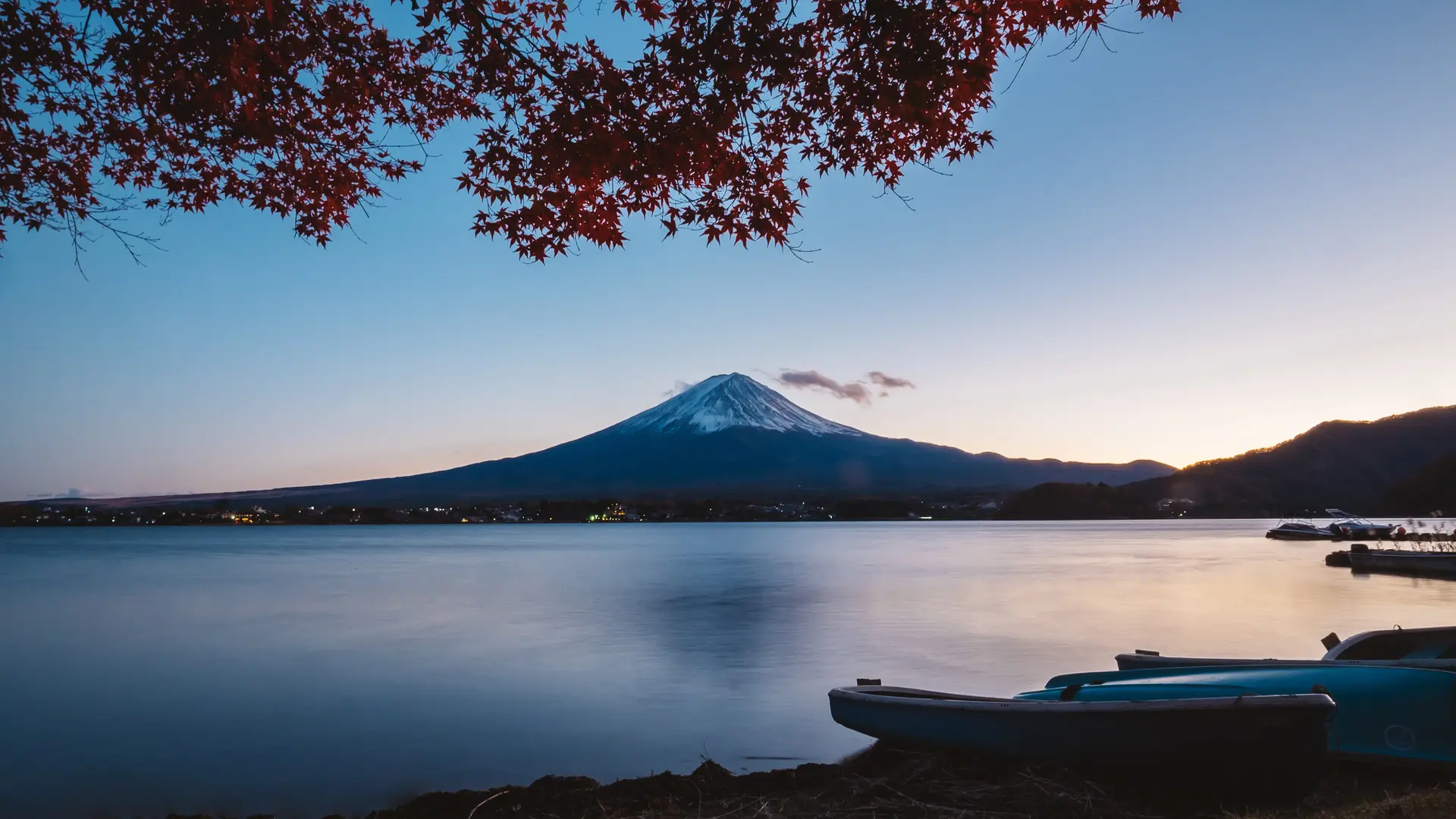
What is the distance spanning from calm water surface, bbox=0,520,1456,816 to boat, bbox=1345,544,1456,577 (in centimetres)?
136

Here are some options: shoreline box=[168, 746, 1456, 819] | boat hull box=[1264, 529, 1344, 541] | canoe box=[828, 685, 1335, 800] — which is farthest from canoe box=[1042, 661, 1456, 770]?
boat hull box=[1264, 529, 1344, 541]

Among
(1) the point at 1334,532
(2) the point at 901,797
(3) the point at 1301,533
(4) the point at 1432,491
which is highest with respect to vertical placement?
(4) the point at 1432,491

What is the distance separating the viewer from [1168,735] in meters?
5.65

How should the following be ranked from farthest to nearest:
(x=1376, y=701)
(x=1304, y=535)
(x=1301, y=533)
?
(x=1304, y=535) → (x=1301, y=533) → (x=1376, y=701)

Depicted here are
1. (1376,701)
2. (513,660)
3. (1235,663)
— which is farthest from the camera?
(513,660)

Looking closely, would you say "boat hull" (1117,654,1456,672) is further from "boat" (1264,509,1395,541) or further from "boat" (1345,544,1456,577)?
"boat" (1264,509,1395,541)

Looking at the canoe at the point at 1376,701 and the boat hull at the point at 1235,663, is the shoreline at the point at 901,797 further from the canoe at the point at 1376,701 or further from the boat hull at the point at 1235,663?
the boat hull at the point at 1235,663

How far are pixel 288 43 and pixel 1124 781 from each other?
784 cm

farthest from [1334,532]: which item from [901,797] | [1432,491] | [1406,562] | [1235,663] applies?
[901,797]

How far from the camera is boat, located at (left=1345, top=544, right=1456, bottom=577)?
2923cm

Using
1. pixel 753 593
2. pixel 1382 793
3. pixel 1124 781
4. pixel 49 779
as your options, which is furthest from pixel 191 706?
pixel 753 593

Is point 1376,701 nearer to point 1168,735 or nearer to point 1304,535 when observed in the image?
point 1168,735

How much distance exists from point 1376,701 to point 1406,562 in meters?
32.1

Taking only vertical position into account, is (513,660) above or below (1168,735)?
below
